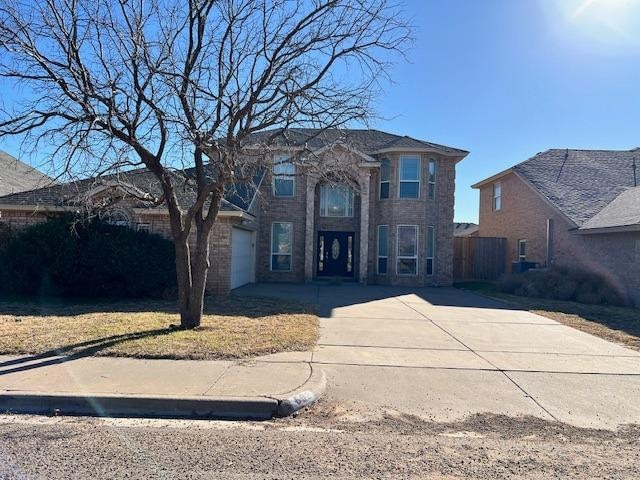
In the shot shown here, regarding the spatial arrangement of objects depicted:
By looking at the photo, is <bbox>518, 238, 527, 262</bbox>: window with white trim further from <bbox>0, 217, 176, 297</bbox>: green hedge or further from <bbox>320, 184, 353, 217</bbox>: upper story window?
<bbox>0, 217, 176, 297</bbox>: green hedge

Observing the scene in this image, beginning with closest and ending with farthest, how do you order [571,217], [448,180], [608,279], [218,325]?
[218,325] → [608,279] → [571,217] → [448,180]

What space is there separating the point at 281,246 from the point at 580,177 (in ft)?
46.3

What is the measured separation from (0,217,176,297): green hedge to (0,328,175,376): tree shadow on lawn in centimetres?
522

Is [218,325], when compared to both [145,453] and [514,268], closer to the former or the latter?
[145,453]

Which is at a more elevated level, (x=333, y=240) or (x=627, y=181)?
(x=627, y=181)

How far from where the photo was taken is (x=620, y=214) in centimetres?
1672

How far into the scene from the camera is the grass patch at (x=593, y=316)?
10.3 metres

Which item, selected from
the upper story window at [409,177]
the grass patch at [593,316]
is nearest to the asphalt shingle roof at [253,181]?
the upper story window at [409,177]

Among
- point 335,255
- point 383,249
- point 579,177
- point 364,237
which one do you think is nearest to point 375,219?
point 364,237

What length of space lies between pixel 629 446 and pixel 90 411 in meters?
5.52

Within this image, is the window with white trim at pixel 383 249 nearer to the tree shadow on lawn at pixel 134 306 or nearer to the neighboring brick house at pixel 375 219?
the neighboring brick house at pixel 375 219

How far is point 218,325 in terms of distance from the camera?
31.1 ft

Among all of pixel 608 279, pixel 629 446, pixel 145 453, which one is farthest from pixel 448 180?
pixel 145 453

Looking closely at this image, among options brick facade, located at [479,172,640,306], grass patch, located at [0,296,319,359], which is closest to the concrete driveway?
grass patch, located at [0,296,319,359]
